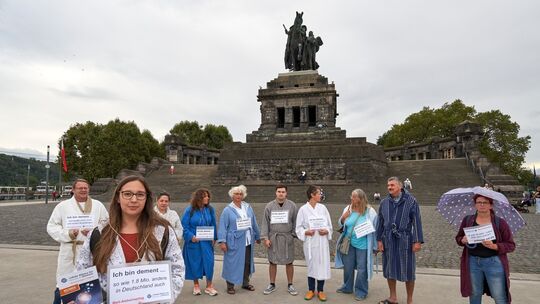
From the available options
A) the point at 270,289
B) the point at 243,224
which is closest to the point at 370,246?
the point at 270,289

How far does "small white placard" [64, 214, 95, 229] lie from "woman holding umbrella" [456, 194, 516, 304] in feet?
16.5

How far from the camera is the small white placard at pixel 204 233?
21.1 ft

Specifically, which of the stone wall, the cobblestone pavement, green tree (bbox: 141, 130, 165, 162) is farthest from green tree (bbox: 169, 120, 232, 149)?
the cobblestone pavement

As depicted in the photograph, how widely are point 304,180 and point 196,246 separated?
24861mm

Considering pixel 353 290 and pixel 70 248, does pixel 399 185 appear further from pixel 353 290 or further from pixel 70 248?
pixel 70 248

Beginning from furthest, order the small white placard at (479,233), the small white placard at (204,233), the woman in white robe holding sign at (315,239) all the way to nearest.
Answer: the small white placard at (204,233) → the woman in white robe holding sign at (315,239) → the small white placard at (479,233)

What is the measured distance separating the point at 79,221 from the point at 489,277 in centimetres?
539

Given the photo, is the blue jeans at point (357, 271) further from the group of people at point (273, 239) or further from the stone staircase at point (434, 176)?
the stone staircase at point (434, 176)

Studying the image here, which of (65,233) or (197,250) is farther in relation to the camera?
(197,250)

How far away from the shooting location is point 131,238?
9.50ft

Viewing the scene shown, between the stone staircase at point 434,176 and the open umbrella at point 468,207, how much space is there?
2203 centimetres

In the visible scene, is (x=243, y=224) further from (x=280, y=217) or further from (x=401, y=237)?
(x=401, y=237)

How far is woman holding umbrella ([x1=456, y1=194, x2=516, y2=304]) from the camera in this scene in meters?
4.43

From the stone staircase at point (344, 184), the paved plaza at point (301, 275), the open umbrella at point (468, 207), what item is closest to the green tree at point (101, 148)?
the stone staircase at point (344, 184)
